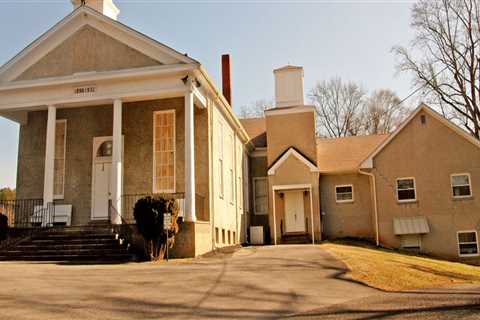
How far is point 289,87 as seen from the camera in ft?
94.0

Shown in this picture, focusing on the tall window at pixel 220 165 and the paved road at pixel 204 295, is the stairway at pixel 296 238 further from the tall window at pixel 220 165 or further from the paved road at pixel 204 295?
the paved road at pixel 204 295

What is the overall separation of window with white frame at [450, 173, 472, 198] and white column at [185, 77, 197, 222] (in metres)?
13.8

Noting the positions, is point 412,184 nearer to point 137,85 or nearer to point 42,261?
point 137,85

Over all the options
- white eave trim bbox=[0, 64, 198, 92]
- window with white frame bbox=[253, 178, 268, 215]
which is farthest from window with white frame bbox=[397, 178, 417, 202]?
white eave trim bbox=[0, 64, 198, 92]

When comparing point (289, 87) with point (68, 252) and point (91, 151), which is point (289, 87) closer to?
point (91, 151)

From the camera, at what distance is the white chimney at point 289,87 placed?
2831 centimetres

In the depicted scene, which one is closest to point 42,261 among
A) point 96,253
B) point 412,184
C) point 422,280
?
point 96,253

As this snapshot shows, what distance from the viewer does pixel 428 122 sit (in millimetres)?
24953

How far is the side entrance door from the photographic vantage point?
2020 centimetres

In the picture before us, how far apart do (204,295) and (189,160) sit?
8.45m

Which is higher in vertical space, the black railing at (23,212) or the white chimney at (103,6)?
the white chimney at (103,6)

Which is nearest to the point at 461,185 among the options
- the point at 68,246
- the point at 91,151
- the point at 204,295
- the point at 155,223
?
the point at 155,223

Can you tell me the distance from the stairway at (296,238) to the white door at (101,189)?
32.6 feet

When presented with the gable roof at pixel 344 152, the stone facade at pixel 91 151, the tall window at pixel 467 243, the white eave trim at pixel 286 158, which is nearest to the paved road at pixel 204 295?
the stone facade at pixel 91 151
